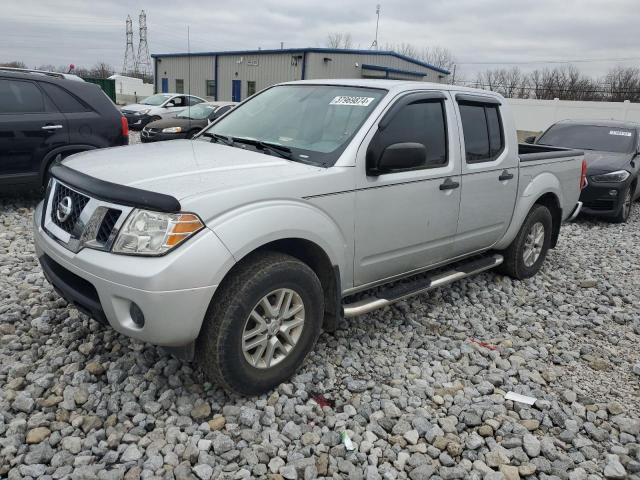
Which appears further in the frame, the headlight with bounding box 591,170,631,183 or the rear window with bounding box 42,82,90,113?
the headlight with bounding box 591,170,631,183

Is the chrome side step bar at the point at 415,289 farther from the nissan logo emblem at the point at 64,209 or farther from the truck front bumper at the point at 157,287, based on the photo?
the nissan logo emblem at the point at 64,209

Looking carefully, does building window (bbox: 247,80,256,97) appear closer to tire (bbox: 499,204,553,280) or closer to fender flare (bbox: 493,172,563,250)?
tire (bbox: 499,204,553,280)

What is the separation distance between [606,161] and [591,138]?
3.26ft

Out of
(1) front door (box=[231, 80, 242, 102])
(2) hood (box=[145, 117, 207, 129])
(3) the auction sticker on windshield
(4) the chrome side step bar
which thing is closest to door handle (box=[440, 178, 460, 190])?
(4) the chrome side step bar

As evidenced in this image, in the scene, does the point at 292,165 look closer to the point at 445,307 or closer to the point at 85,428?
the point at 85,428

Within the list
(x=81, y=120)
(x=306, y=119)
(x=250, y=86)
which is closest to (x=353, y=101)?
(x=306, y=119)

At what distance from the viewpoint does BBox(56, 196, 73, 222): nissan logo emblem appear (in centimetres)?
304

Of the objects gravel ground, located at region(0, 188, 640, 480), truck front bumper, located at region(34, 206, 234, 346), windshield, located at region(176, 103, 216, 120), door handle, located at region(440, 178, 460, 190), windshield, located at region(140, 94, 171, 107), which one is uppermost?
windshield, located at region(140, 94, 171, 107)

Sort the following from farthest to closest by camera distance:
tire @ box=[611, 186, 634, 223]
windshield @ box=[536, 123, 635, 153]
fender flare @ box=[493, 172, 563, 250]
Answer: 1. windshield @ box=[536, 123, 635, 153]
2. tire @ box=[611, 186, 634, 223]
3. fender flare @ box=[493, 172, 563, 250]

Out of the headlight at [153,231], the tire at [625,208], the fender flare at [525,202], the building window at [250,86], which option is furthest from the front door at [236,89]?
the headlight at [153,231]

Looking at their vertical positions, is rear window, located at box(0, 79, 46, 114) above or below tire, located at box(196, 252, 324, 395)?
above

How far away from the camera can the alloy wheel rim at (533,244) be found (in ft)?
18.0

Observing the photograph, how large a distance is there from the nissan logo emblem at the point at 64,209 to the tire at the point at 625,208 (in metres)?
8.34

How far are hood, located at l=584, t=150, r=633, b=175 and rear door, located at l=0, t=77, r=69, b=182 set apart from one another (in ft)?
26.0
